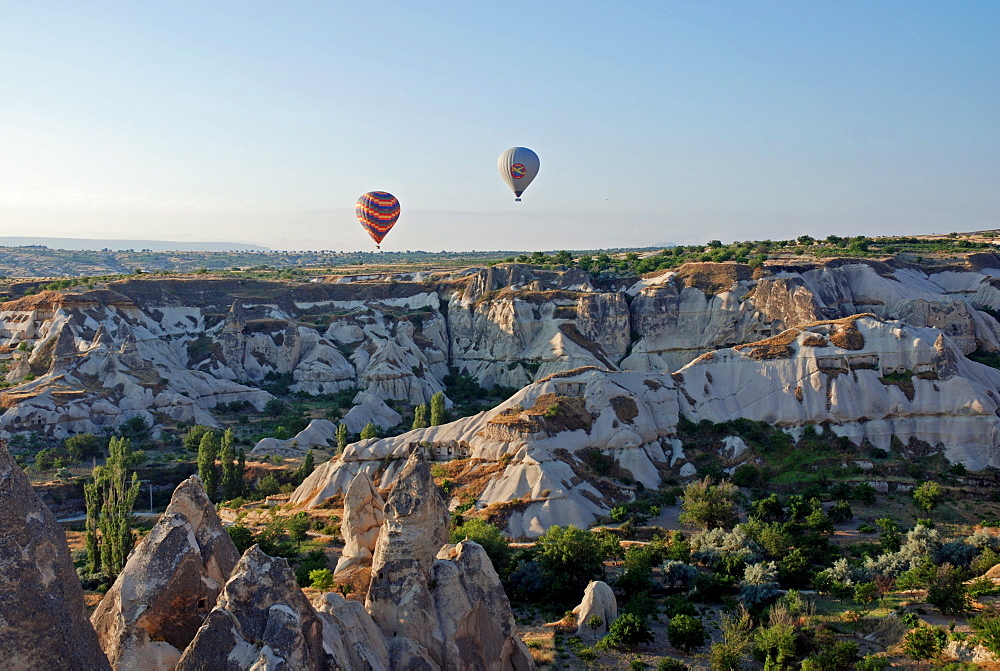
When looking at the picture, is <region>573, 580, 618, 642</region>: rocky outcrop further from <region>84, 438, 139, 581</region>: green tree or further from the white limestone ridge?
<region>84, 438, 139, 581</region>: green tree

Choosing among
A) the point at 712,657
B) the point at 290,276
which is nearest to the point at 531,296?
the point at 290,276

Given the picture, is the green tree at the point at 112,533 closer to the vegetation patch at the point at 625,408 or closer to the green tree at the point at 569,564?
the green tree at the point at 569,564

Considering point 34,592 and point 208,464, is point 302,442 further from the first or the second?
point 34,592

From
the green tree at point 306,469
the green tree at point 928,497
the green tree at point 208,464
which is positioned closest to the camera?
the green tree at point 928,497

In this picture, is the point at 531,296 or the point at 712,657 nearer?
the point at 712,657

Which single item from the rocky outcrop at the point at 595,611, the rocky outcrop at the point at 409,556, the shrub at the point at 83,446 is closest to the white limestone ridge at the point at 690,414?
the rocky outcrop at the point at 595,611

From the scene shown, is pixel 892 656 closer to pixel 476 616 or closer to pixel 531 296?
pixel 476 616
